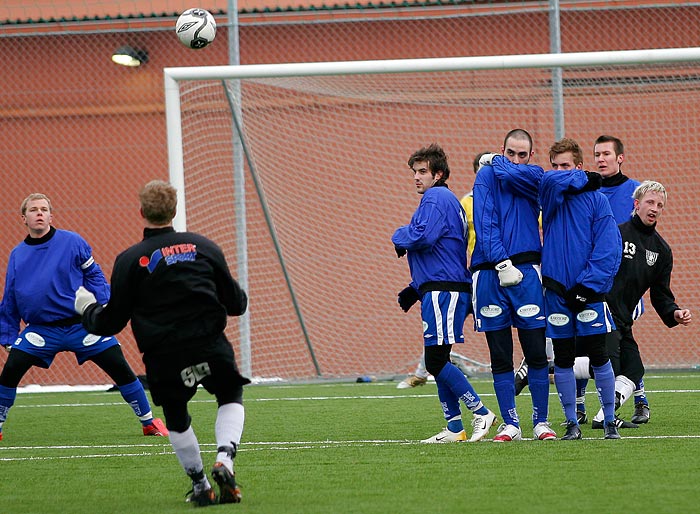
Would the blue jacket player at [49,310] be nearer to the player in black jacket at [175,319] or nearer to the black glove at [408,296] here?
the black glove at [408,296]

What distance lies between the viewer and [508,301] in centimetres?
629

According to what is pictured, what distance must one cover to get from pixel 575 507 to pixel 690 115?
8.59 meters

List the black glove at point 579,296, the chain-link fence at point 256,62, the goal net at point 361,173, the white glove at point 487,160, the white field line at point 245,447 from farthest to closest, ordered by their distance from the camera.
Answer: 1. the chain-link fence at point 256,62
2. the goal net at point 361,173
3. the white field line at point 245,447
4. the white glove at point 487,160
5. the black glove at point 579,296

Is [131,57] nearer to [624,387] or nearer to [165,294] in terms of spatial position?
[624,387]

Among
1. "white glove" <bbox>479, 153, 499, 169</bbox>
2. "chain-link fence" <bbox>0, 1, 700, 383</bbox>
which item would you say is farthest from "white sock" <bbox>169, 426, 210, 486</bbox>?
"chain-link fence" <bbox>0, 1, 700, 383</bbox>

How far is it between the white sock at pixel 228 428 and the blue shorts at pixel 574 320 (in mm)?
2101

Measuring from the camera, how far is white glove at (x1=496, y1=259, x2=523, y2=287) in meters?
6.13

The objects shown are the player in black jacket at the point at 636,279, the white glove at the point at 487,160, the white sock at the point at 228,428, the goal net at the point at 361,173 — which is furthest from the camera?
the goal net at the point at 361,173

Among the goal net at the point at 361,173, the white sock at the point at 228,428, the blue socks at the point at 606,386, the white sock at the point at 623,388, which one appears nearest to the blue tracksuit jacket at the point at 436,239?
the blue socks at the point at 606,386

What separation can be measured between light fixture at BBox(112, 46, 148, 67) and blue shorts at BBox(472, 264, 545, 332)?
7.97 metres

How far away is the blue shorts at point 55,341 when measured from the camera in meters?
7.72

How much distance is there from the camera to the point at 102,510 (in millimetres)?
4648

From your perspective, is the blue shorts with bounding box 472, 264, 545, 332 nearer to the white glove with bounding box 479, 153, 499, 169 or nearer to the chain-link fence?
the white glove with bounding box 479, 153, 499, 169

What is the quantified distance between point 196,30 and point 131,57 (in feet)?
14.6
